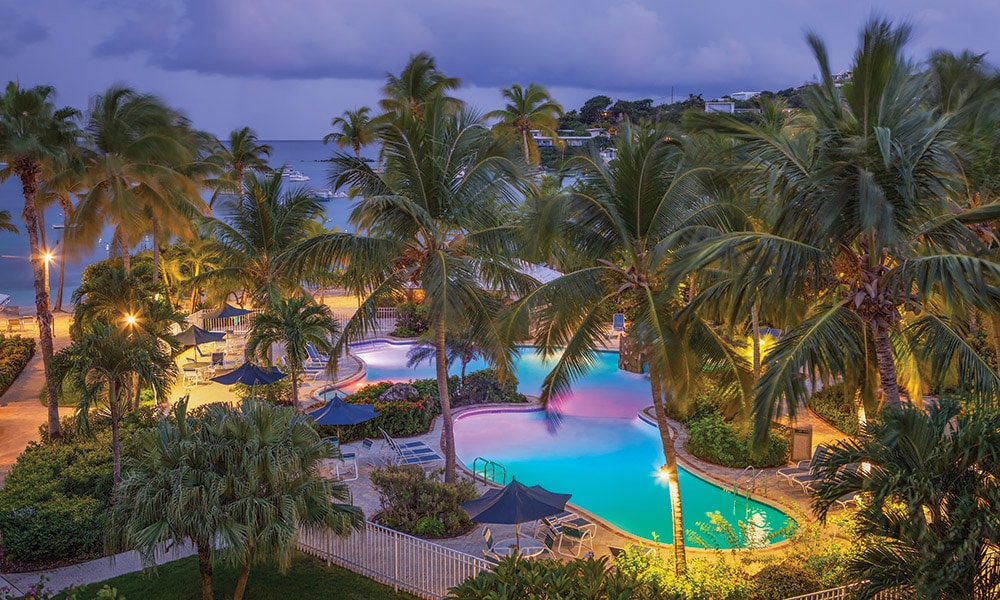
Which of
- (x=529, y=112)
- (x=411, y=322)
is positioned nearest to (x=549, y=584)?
(x=411, y=322)

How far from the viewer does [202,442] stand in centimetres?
978

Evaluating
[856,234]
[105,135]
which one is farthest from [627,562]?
[105,135]

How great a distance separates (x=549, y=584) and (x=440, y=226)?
26.5 ft

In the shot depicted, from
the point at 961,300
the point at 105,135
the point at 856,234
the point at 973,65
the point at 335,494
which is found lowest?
the point at 335,494

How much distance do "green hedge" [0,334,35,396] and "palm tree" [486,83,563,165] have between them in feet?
74.6

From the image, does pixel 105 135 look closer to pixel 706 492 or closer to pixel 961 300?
pixel 706 492

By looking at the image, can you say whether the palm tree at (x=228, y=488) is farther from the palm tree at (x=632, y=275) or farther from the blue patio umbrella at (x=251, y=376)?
the blue patio umbrella at (x=251, y=376)

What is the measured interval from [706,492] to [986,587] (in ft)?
27.4

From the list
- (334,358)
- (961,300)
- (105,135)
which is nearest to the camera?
(961,300)

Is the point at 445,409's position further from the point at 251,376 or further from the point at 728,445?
the point at 251,376

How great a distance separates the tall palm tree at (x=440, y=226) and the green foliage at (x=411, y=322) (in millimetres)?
15014

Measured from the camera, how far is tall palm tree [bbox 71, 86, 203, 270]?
20797 mm

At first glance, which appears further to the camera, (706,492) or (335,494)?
(706,492)

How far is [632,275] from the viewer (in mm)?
11781
